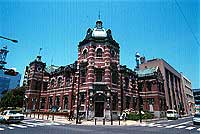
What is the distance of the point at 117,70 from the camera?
3238 cm

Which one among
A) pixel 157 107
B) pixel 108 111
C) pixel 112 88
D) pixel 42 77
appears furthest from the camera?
pixel 42 77

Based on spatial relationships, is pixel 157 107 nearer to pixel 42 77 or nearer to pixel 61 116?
pixel 61 116

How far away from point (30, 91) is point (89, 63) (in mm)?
18137

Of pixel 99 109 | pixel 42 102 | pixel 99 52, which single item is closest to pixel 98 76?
pixel 99 52

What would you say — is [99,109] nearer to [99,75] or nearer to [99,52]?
[99,75]

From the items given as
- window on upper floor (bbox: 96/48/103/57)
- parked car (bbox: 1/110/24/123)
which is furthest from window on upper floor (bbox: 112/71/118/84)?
parked car (bbox: 1/110/24/123)

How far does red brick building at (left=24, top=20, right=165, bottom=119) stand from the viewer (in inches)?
1135

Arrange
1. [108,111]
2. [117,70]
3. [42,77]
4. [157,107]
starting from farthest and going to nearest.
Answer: [42,77] < [157,107] < [117,70] < [108,111]

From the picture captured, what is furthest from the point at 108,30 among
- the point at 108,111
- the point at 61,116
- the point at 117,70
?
the point at 61,116

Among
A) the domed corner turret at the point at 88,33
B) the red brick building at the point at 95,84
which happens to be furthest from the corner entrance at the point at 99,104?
the domed corner turret at the point at 88,33

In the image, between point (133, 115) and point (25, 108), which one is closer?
point (133, 115)

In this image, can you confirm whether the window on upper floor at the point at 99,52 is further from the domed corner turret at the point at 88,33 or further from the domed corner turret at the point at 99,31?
the domed corner turret at the point at 88,33

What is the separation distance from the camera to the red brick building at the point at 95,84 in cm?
2883

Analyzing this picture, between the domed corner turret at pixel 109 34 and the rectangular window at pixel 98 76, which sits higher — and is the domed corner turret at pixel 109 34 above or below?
above
